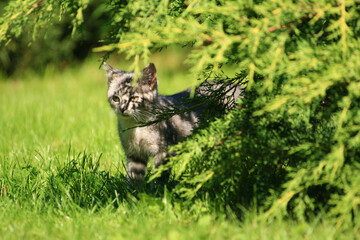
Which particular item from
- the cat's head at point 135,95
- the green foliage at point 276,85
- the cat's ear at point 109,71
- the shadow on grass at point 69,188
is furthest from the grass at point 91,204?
the cat's ear at point 109,71

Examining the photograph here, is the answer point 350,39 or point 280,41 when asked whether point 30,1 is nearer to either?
point 280,41

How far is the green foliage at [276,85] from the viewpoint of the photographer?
2.03 meters

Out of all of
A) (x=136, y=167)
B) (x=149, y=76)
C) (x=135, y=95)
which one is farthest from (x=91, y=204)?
(x=149, y=76)

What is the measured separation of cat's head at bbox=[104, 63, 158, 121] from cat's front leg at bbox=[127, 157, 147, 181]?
0.37 m

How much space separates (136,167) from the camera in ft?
12.0

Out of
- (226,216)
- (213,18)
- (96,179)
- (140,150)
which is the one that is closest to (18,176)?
(96,179)

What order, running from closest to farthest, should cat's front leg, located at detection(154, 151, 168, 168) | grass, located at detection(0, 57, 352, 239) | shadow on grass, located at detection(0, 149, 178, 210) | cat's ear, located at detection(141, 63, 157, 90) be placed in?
1. grass, located at detection(0, 57, 352, 239)
2. shadow on grass, located at detection(0, 149, 178, 210)
3. cat's front leg, located at detection(154, 151, 168, 168)
4. cat's ear, located at detection(141, 63, 157, 90)

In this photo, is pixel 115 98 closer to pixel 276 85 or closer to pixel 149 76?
pixel 149 76

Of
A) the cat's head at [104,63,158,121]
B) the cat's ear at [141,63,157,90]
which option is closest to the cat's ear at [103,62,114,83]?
the cat's head at [104,63,158,121]

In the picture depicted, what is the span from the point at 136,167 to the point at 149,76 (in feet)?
2.64

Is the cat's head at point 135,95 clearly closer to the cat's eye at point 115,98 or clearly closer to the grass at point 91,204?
the cat's eye at point 115,98

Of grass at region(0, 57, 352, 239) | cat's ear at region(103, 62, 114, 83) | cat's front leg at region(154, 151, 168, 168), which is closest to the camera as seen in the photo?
grass at region(0, 57, 352, 239)

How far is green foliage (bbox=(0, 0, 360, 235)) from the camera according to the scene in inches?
79.9

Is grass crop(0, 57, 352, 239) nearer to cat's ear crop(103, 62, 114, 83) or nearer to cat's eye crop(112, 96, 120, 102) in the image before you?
cat's eye crop(112, 96, 120, 102)
